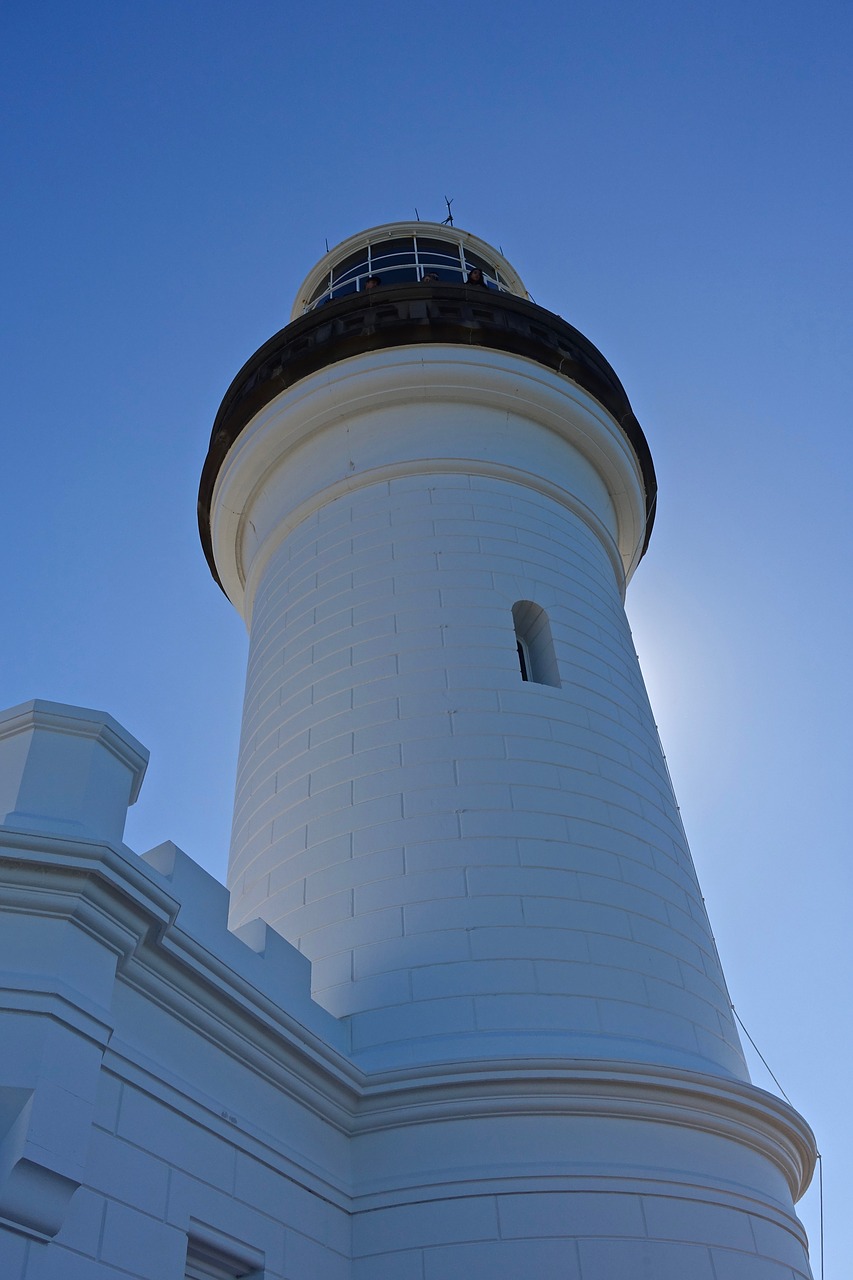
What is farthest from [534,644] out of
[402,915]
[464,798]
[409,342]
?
[409,342]

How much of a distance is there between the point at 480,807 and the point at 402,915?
92 cm

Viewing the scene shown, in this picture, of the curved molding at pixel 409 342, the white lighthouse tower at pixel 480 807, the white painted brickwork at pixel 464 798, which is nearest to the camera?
the white lighthouse tower at pixel 480 807

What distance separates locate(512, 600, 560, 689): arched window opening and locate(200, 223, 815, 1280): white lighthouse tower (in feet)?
0.11

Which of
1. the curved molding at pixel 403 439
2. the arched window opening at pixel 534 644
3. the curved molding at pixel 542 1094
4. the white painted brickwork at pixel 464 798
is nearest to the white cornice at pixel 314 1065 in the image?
the curved molding at pixel 542 1094

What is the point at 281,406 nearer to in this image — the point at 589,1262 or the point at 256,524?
the point at 256,524

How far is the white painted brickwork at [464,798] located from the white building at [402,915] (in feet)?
0.08

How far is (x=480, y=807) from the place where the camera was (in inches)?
305

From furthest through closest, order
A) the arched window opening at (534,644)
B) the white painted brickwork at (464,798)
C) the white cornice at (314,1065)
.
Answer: the arched window opening at (534,644)
the white painted brickwork at (464,798)
the white cornice at (314,1065)

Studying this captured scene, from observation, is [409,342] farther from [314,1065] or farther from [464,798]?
[314,1065]

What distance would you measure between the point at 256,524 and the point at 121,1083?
23.8ft

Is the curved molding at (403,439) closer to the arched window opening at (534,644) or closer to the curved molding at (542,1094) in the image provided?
the arched window opening at (534,644)

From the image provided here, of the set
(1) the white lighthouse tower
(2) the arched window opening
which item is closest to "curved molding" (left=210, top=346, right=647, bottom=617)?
(1) the white lighthouse tower

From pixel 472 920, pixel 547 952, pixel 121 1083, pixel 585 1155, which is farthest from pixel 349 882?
pixel 121 1083

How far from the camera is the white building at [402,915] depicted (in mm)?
4680
